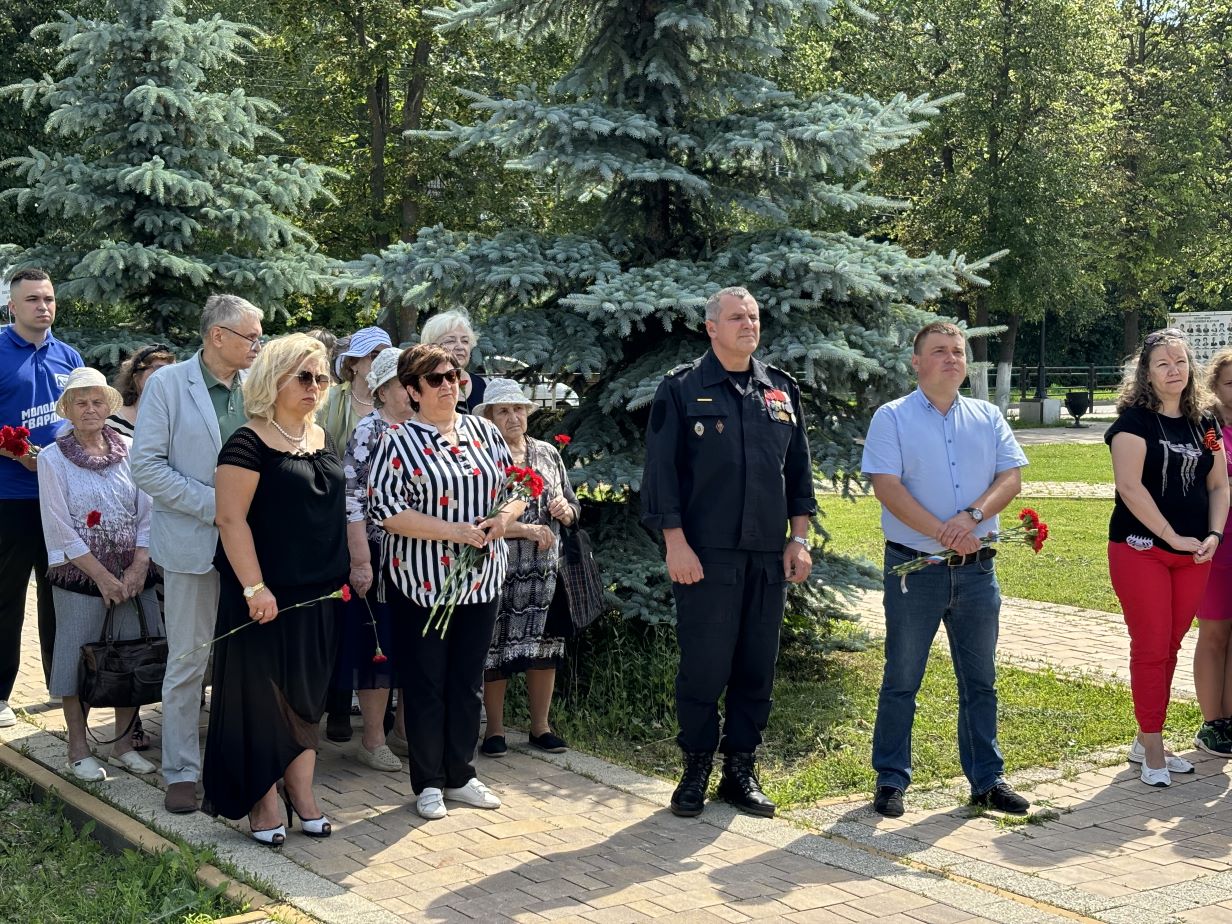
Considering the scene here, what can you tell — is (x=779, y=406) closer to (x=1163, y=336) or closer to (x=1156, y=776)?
(x=1163, y=336)

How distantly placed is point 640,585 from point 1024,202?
86.3 feet

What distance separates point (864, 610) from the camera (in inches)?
440

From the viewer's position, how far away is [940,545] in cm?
593

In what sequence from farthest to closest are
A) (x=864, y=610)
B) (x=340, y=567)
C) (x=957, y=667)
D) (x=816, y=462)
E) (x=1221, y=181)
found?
(x=1221, y=181)
(x=864, y=610)
(x=816, y=462)
(x=957, y=667)
(x=340, y=567)

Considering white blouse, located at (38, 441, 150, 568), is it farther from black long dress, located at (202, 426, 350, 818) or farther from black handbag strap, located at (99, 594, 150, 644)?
black long dress, located at (202, 426, 350, 818)

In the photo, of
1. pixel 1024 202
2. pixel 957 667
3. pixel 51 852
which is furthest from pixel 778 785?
pixel 1024 202

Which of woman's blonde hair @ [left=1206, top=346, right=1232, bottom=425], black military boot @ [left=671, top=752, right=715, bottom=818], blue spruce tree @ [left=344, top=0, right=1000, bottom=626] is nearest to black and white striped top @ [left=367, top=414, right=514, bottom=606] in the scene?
black military boot @ [left=671, top=752, right=715, bottom=818]

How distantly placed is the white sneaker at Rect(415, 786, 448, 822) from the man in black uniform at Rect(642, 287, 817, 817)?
97cm

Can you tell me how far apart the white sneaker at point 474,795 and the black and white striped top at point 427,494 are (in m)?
0.82

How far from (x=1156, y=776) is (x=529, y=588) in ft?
9.85

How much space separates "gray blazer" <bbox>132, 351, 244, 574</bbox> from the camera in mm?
5871

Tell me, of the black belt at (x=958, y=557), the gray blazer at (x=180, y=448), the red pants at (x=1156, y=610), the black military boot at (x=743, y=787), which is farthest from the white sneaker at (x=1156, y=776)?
the gray blazer at (x=180, y=448)

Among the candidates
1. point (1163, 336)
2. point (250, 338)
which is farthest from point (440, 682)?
point (1163, 336)

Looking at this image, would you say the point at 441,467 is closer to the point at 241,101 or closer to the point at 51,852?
the point at 51,852
